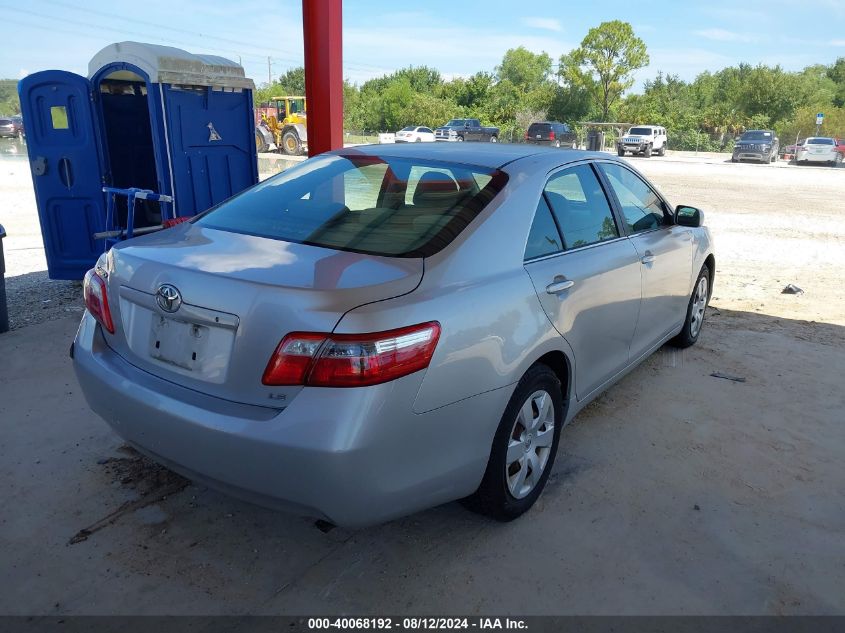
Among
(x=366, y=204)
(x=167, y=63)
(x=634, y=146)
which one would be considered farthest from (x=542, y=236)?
(x=634, y=146)

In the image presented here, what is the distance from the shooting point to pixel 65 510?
2.89 m

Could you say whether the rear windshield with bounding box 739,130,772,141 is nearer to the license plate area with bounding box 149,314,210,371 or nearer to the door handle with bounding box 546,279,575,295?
the door handle with bounding box 546,279,575,295

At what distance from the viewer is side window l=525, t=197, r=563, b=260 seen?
286 cm

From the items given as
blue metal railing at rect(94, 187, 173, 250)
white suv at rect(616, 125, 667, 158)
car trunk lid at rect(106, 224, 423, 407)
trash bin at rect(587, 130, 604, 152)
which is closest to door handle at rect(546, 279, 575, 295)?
car trunk lid at rect(106, 224, 423, 407)

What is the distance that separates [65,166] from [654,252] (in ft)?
18.6

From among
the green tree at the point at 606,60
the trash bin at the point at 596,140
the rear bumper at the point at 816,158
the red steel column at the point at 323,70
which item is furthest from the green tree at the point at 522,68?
the red steel column at the point at 323,70

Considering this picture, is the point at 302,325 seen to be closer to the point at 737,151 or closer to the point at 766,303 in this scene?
Answer: the point at 766,303

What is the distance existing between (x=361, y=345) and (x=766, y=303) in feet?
19.7

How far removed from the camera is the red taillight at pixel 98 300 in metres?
2.61

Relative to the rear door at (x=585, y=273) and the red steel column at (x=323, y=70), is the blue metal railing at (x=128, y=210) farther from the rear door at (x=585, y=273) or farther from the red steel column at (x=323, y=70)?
the rear door at (x=585, y=273)

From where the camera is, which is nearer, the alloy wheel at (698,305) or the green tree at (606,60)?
the alloy wheel at (698,305)

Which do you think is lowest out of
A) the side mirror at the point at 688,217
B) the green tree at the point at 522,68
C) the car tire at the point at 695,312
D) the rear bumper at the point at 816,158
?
the rear bumper at the point at 816,158

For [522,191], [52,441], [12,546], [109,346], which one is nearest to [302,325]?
[109,346]

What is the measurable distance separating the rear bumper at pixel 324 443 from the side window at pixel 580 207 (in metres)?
1.11
